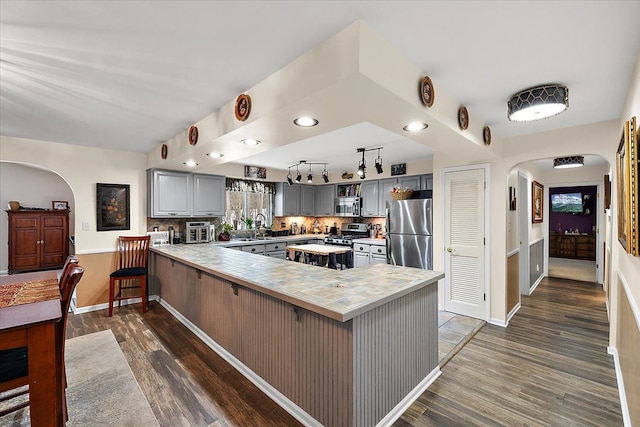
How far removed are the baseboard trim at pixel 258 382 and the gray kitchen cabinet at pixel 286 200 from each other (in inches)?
134

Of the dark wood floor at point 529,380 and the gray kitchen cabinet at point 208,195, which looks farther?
the gray kitchen cabinet at point 208,195

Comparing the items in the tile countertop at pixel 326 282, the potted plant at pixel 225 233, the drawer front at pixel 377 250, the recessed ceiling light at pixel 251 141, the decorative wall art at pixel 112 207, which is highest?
the recessed ceiling light at pixel 251 141

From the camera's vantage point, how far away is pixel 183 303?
141 inches

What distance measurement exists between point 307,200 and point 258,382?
196 inches

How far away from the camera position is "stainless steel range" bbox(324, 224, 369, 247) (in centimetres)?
603

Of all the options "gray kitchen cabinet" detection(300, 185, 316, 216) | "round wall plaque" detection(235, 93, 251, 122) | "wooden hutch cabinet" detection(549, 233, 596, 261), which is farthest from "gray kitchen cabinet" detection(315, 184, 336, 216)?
"wooden hutch cabinet" detection(549, 233, 596, 261)

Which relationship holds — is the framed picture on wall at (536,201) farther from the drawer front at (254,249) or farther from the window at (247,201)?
the window at (247,201)

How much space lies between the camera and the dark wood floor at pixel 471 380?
77.0 inches

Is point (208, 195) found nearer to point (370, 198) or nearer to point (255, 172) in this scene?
point (255, 172)

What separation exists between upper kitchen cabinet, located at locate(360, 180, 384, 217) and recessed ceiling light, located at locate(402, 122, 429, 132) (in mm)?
3683

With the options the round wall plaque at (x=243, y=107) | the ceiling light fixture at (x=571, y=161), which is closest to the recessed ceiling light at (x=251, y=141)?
the round wall plaque at (x=243, y=107)

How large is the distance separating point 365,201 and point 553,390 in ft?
14.1

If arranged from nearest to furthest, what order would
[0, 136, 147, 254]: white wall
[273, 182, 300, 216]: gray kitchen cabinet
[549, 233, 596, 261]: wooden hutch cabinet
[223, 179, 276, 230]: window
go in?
[0, 136, 147, 254]: white wall, [223, 179, 276, 230]: window, [273, 182, 300, 216]: gray kitchen cabinet, [549, 233, 596, 261]: wooden hutch cabinet

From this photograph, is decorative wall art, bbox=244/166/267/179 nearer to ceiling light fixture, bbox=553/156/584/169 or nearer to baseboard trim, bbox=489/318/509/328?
baseboard trim, bbox=489/318/509/328
